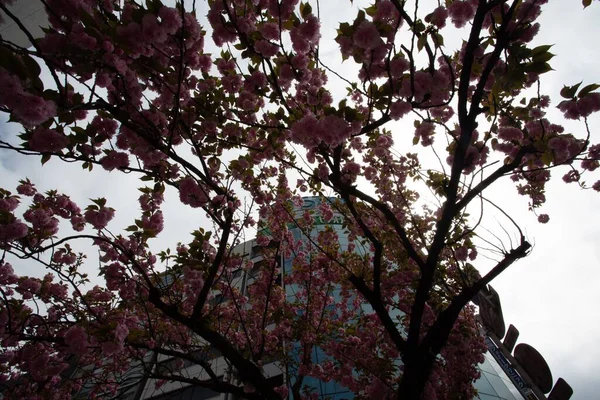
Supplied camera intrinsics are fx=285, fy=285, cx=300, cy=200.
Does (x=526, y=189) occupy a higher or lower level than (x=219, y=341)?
higher

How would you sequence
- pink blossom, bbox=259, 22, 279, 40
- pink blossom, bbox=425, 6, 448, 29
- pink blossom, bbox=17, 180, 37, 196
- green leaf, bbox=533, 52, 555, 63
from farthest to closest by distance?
1. pink blossom, bbox=17, 180, 37, 196
2. pink blossom, bbox=259, 22, 279, 40
3. pink blossom, bbox=425, 6, 448, 29
4. green leaf, bbox=533, 52, 555, 63

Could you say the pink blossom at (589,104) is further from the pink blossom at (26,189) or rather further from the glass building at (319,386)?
the pink blossom at (26,189)

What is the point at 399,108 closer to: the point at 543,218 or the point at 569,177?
the point at 569,177

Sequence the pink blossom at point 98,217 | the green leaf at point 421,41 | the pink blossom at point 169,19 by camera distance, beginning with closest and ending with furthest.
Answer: the pink blossom at point 169,19
the green leaf at point 421,41
the pink blossom at point 98,217

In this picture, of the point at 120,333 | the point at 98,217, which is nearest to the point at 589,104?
the point at 120,333

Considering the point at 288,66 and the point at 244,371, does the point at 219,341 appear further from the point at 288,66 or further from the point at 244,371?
the point at 288,66

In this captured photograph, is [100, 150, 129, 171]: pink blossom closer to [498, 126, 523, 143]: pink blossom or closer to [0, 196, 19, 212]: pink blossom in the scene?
[0, 196, 19, 212]: pink blossom

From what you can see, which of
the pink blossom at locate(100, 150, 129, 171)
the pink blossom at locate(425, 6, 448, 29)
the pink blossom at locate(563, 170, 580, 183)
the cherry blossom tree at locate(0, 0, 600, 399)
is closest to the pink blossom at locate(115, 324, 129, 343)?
the cherry blossom tree at locate(0, 0, 600, 399)

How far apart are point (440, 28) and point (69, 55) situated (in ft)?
12.7

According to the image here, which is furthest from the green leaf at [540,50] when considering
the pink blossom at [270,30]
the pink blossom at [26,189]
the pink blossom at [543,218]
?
the pink blossom at [26,189]

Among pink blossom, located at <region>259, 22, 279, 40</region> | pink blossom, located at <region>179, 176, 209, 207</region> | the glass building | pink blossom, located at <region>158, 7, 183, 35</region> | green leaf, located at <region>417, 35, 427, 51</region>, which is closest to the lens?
pink blossom, located at <region>158, 7, 183, 35</region>

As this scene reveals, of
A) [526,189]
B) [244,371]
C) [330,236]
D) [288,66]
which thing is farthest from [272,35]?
[526,189]

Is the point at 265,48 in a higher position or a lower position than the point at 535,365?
higher

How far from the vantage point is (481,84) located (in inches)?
120
